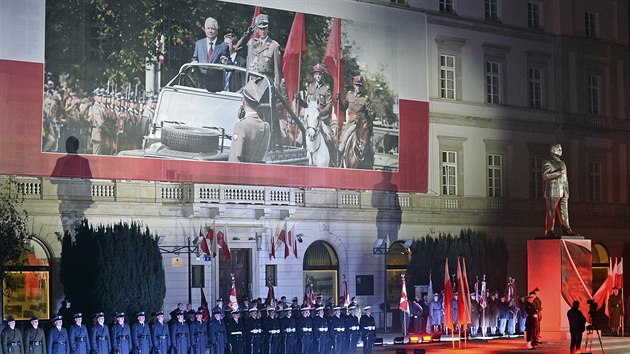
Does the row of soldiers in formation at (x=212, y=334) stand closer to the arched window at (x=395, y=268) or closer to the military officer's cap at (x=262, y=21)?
the arched window at (x=395, y=268)

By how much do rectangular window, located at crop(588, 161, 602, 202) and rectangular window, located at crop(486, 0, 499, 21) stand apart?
25.0 feet

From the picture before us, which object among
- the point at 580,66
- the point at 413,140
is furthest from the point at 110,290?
the point at 580,66

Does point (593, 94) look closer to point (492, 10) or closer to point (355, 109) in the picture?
point (492, 10)

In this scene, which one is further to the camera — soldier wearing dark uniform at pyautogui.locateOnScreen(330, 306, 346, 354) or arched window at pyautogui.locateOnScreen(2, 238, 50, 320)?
arched window at pyautogui.locateOnScreen(2, 238, 50, 320)

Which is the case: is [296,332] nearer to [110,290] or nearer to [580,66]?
[110,290]

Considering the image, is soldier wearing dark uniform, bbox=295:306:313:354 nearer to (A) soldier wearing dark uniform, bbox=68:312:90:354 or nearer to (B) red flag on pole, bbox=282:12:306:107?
(A) soldier wearing dark uniform, bbox=68:312:90:354

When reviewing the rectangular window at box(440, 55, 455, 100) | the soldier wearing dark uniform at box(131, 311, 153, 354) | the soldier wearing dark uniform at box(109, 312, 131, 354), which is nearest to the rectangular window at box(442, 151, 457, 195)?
the rectangular window at box(440, 55, 455, 100)

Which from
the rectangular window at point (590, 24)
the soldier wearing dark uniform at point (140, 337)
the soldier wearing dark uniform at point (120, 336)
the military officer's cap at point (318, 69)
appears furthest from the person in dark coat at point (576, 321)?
the rectangular window at point (590, 24)

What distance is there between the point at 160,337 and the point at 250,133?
519 inches

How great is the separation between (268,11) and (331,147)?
202 inches

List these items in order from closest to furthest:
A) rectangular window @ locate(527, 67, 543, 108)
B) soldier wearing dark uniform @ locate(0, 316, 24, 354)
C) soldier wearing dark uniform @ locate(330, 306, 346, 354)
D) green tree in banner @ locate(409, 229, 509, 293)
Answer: soldier wearing dark uniform @ locate(0, 316, 24, 354) < soldier wearing dark uniform @ locate(330, 306, 346, 354) < green tree in banner @ locate(409, 229, 509, 293) < rectangular window @ locate(527, 67, 543, 108)

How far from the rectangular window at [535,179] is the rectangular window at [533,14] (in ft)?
17.8

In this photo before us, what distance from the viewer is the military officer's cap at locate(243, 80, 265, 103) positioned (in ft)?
127

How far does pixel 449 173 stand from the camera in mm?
44906
